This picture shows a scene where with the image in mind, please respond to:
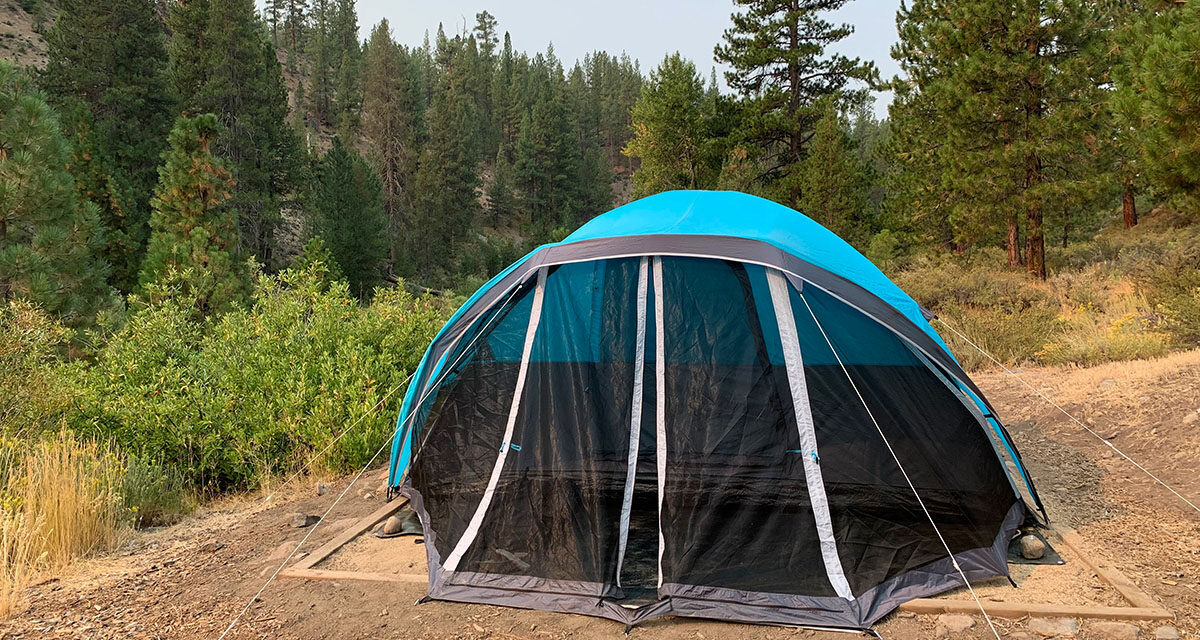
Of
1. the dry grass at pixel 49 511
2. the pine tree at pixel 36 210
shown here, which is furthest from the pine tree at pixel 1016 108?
the pine tree at pixel 36 210

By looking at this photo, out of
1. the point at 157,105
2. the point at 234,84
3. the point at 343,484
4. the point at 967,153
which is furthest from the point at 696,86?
the point at 343,484

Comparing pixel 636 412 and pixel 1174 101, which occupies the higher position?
pixel 1174 101

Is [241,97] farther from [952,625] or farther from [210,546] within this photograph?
[952,625]

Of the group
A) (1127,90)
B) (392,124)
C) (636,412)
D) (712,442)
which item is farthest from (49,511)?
(392,124)

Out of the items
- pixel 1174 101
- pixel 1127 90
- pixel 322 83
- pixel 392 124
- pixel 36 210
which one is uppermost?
pixel 322 83

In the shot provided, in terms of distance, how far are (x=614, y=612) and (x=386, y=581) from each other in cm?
126

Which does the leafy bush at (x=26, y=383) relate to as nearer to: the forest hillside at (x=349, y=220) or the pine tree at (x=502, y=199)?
the forest hillside at (x=349, y=220)

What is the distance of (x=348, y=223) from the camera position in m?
24.4

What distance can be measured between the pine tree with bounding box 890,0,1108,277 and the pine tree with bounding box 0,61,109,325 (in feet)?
48.6

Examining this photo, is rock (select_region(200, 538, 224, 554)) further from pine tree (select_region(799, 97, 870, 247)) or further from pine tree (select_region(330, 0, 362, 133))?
pine tree (select_region(330, 0, 362, 133))

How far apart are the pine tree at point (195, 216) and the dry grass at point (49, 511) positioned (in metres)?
7.93

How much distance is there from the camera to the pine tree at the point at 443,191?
35438 millimetres

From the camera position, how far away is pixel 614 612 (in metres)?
3.29

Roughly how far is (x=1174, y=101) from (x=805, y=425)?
7134 mm
